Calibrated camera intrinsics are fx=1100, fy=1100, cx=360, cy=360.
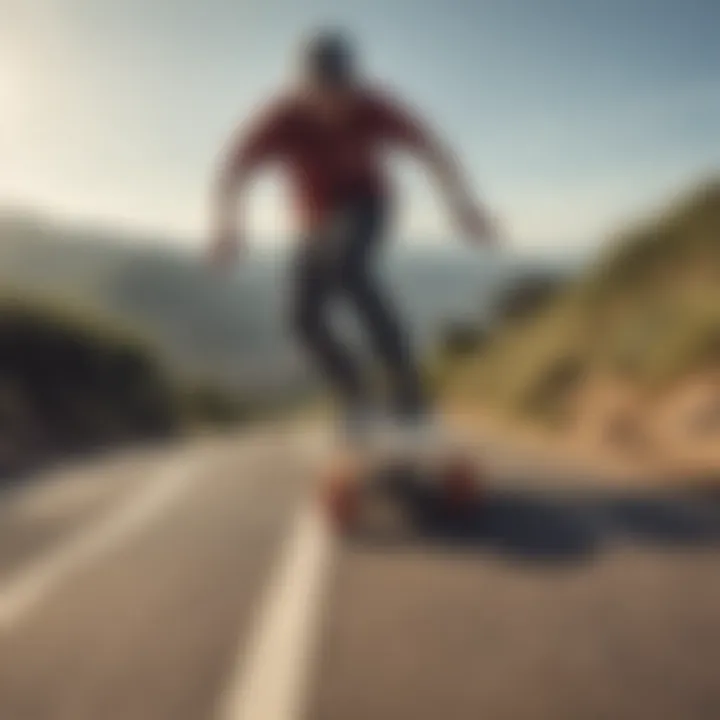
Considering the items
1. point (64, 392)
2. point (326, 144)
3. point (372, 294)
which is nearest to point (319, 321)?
point (372, 294)

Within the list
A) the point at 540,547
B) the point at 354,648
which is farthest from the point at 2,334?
the point at 354,648

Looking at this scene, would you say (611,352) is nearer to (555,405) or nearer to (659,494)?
(555,405)

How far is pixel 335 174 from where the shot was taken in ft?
14.8

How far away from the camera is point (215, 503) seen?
5.99m

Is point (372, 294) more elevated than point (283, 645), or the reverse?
point (372, 294)

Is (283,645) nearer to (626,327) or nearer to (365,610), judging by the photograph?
(365,610)

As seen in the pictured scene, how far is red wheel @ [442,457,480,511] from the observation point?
17.3 ft

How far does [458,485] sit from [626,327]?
7.85 meters

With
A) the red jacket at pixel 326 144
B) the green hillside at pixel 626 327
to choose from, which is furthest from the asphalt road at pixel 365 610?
the green hillside at pixel 626 327

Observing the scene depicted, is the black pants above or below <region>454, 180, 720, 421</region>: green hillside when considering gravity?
below

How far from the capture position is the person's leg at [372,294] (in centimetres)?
461

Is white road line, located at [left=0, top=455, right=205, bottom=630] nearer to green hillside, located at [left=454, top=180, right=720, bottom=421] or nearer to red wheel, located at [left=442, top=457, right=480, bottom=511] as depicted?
red wheel, located at [left=442, top=457, right=480, bottom=511]

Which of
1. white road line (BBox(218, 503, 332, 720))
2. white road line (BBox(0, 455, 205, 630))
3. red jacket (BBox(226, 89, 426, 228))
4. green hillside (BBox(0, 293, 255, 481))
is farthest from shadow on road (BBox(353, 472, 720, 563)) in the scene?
green hillside (BBox(0, 293, 255, 481))

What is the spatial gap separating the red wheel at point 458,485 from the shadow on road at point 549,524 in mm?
63
